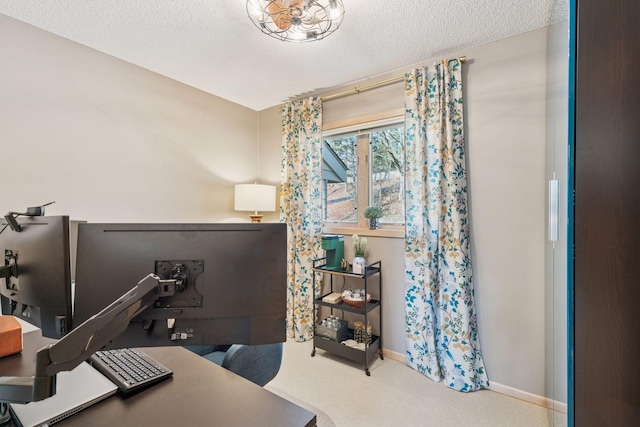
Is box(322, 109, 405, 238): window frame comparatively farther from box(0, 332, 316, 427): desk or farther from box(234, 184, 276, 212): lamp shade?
box(0, 332, 316, 427): desk

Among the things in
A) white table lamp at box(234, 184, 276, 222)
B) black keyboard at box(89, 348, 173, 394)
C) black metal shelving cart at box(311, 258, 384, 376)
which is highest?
white table lamp at box(234, 184, 276, 222)

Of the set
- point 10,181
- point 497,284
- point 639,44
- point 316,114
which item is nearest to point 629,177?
point 639,44

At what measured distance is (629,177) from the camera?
711 millimetres

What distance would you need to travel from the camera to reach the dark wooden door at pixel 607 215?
0.71 m

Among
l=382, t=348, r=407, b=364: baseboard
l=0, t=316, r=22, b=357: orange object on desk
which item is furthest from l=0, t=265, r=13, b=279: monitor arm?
l=382, t=348, r=407, b=364: baseboard

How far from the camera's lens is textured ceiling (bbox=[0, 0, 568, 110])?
176 cm

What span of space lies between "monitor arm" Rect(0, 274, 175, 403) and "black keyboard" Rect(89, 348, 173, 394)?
260 millimetres

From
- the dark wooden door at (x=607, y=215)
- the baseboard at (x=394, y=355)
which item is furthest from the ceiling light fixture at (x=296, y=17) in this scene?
the baseboard at (x=394, y=355)

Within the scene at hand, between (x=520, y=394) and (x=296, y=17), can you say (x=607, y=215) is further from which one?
(x=520, y=394)

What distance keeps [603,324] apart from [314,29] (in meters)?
2.04

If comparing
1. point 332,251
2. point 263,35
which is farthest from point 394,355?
point 263,35

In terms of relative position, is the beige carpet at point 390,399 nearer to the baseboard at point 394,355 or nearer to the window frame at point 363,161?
the baseboard at point 394,355

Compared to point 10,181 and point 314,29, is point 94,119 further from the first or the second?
point 314,29

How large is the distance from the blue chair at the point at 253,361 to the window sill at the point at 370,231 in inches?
57.4
